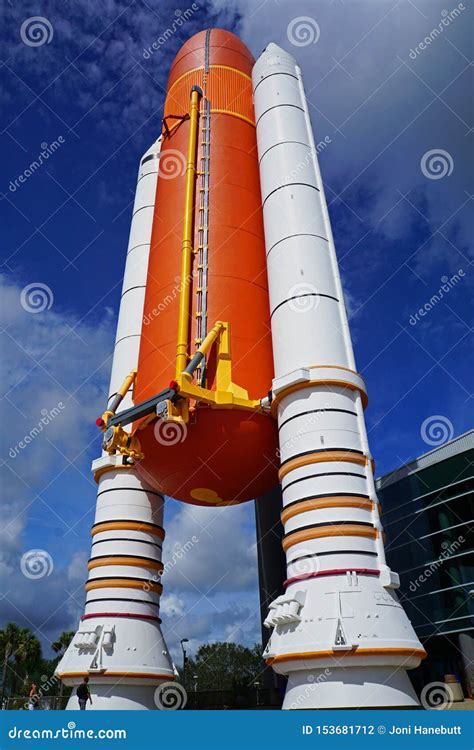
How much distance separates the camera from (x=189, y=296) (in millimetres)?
17562

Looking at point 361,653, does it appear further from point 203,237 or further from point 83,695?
point 203,237

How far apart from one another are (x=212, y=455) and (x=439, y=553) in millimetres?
16201

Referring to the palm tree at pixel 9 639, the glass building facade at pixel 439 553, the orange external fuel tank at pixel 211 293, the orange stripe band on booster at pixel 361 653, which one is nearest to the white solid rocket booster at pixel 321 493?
the orange stripe band on booster at pixel 361 653

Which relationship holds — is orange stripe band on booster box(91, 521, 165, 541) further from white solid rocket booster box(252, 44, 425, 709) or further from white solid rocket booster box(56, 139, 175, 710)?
white solid rocket booster box(252, 44, 425, 709)

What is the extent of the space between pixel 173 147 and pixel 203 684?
5909 centimetres

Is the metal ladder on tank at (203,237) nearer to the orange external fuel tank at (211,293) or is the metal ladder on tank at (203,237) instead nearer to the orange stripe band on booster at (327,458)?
the orange external fuel tank at (211,293)

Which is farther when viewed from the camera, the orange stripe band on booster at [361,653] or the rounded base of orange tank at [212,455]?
the rounded base of orange tank at [212,455]

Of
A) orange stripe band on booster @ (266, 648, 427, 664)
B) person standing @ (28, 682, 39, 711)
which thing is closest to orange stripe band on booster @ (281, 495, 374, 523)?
orange stripe band on booster @ (266, 648, 427, 664)

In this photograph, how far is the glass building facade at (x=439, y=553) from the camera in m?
25.9

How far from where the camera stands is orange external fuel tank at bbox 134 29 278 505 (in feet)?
53.2

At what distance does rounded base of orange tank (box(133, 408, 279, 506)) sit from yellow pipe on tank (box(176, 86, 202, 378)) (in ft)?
5.25

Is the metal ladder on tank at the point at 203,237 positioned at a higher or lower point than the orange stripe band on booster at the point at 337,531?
higher

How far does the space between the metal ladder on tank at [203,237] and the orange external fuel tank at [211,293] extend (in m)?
0.03

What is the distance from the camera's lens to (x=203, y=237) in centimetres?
1889
